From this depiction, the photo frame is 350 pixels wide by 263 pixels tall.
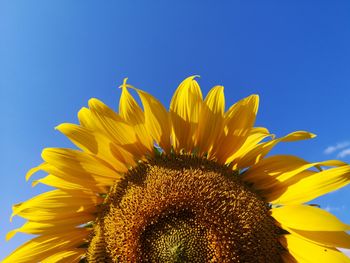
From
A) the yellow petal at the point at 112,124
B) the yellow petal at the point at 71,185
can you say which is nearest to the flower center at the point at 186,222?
the yellow petal at the point at 71,185

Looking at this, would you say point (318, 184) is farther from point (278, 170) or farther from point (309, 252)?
point (309, 252)

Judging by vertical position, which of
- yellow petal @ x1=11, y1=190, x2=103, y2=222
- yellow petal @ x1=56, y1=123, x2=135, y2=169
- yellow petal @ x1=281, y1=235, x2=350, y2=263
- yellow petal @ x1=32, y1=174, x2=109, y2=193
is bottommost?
yellow petal @ x1=281, y1=235, x2=350, y2=263

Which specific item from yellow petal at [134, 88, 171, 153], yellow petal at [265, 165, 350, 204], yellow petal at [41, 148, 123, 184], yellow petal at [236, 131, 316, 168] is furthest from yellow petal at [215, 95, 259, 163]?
yellow petal at [41, 148, 123, 184]

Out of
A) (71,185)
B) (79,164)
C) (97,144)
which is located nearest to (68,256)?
(71,185)

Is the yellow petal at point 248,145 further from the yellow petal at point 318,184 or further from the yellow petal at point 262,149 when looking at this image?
the yellow petal at point 318,184

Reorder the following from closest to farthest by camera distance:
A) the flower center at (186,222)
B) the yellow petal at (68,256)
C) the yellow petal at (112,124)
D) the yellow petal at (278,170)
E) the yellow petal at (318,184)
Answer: the flower center at (186,222), the yellow petal at (318,184), the yellow petal at (278,170), the yellow petal at (112,124), the yellow petal at (68,256)

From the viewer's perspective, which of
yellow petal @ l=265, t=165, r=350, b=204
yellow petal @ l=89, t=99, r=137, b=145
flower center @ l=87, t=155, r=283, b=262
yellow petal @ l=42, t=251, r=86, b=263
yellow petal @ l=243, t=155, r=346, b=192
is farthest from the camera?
yellow petal @ l=42, t=251, r=86, b=263

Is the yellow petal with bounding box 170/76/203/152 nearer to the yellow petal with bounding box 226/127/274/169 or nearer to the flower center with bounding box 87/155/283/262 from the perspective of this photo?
the flower center with bounding box 87/155/283/262
